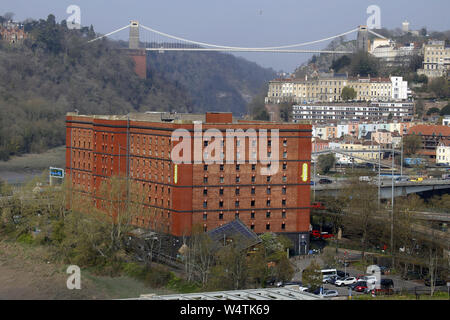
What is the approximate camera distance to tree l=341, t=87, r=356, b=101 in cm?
5672

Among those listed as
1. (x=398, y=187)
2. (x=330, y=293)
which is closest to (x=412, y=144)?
(x=398, y=187)

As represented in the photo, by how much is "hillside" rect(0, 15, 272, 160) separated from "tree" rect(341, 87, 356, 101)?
12.9 meters

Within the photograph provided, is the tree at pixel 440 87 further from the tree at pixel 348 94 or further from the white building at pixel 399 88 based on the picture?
the tree at pixel 348 94

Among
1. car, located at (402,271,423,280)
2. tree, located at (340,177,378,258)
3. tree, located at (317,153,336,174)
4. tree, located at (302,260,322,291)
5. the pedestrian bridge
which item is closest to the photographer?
tree, located at (302,260,322,291)

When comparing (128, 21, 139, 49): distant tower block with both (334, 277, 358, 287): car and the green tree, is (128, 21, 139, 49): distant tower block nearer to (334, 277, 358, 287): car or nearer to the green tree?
the green tree

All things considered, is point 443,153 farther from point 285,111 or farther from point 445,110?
point 285,111

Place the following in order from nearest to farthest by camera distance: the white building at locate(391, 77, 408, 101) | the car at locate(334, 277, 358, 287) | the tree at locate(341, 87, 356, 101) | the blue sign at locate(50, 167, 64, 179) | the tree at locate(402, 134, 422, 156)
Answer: the car at locate(334, 277, 358, 287) → the blue sign at locate(50, 167, 64, 179) → the tree at locate(402, 134, 422, 156) → the white building at locate(391, 77, 408, 101) → the tree at locate(341, 87, 356, 101)

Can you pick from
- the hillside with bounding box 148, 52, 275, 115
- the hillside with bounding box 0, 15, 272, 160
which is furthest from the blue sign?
the hillside with bounding box 148, 52, 275, 115

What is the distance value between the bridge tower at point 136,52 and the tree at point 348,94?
17.6 meters

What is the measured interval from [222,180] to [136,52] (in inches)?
2055
